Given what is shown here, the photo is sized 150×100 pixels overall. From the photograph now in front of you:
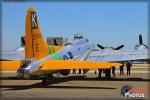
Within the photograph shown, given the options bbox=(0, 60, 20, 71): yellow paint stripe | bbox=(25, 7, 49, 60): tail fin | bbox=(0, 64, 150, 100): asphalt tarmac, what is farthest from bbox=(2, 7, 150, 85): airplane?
bbox=(0, 64, 150, 100): asphalt tarmac

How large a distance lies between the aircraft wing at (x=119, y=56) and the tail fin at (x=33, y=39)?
1070 cm

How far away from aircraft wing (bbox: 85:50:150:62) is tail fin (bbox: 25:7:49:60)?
421 inches

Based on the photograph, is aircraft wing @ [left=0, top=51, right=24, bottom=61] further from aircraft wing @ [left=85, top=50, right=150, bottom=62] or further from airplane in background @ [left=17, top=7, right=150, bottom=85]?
airplane in background @ [left=17, top=7, right=150, bottom=85]

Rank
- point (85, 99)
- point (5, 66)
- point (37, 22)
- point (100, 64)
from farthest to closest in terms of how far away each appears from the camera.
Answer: point (37, 22) → point (5, 66) → point (100, 64) → point (85, 99)

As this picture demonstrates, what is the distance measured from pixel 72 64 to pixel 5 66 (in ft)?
15.9

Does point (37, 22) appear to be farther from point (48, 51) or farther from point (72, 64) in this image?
point (72, 64)

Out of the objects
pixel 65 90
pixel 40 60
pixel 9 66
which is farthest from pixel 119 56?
pixel 9 66

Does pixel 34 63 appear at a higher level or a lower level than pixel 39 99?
higher

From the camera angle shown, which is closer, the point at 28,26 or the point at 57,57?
the point at 28,26

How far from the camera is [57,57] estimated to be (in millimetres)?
27969

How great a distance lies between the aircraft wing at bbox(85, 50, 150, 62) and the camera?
35188 millimetres

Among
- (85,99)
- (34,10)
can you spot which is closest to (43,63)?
(34,10)

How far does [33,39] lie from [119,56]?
1284 centimetres

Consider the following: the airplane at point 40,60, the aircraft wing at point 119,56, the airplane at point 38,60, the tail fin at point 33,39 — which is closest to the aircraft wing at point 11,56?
the aircraft wing at point 119,56
